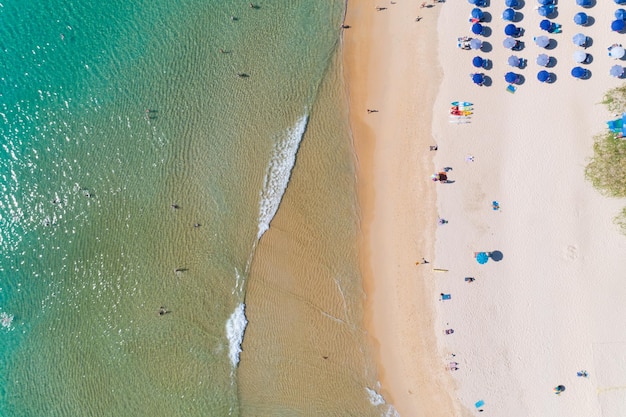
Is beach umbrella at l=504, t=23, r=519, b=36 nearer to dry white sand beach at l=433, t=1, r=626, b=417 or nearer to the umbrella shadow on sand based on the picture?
dry white sand beach at l=433, t=1, r=626, b=417

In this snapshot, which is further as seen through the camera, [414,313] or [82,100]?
[82,100]

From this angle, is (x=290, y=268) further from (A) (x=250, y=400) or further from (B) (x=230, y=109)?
(B) (x=230, y=109)

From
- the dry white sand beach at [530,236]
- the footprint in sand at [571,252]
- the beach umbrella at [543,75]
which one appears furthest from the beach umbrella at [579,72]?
the footprint in sand at [571,252]

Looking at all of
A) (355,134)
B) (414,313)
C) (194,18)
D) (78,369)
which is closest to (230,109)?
(194,18)

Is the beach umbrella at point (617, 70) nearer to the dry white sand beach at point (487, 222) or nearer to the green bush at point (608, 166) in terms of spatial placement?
the dry white sand beach at point (487, 222)

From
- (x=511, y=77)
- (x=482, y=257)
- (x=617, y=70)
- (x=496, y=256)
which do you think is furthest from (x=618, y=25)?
(x=482, y=257)

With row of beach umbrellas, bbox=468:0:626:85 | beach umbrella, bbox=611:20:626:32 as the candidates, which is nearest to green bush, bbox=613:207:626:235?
row of beach umbrellas, bbox=468:0:626:85
